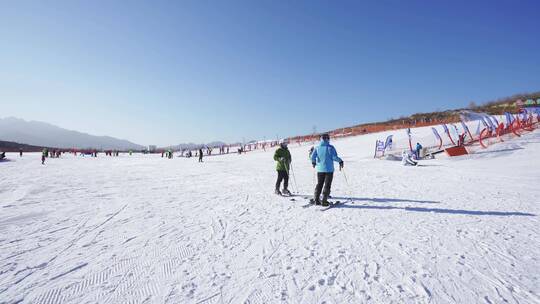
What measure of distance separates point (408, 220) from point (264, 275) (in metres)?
3.75

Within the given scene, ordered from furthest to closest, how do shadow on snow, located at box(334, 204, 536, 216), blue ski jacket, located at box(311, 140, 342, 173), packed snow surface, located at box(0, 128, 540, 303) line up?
1. blue ski jacket, located at box(311, 140, 342, 173)
2. shadow on snow, located at box(334, 204, 536, 216)
3. packed snow surface, located at box(0, 128, 540, 303)

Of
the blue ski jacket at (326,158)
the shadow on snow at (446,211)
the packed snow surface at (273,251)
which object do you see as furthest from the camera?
the blue ski jacket at (326,158)

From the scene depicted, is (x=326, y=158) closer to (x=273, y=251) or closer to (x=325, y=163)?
(x=325, y=163)

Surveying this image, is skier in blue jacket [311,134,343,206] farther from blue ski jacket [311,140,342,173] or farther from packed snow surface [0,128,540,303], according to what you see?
packed snow surface [0,128,540,303]

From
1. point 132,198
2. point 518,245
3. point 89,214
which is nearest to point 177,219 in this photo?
point 89,214

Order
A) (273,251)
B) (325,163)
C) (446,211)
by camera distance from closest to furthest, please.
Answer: (273,251) < (446,211) < (325,163)

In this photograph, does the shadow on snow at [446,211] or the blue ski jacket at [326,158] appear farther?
the blue ski jacket at [326,158]

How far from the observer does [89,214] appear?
6.29 metres

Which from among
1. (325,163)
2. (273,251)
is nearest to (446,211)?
(325,163)

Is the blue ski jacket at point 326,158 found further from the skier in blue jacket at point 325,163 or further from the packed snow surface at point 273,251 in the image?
the packed snow surface at point 273,251

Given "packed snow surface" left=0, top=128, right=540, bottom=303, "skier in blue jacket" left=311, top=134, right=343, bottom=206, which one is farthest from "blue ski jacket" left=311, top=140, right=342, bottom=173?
"packed snow surface" left=0, top=128, right=540, bottom=303

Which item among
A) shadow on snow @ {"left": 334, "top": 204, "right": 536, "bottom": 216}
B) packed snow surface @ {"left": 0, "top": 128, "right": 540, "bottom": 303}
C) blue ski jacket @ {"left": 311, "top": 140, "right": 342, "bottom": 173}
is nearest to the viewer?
packed snow surface @ {"left": 0, "top": 128, "right": 540, "bottom": 303}

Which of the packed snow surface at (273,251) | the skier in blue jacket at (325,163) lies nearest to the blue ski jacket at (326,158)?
the skier in blue jacket at (325,163)

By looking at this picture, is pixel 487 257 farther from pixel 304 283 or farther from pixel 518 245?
pixel 304 283
